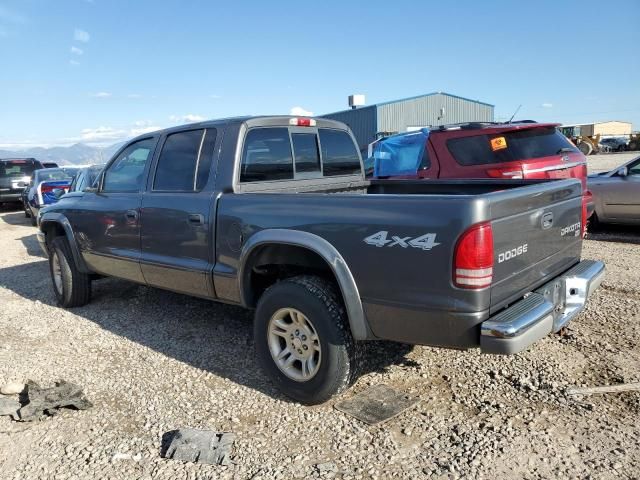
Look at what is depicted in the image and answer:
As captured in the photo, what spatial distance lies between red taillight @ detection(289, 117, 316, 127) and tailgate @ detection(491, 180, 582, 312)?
212 centimetres

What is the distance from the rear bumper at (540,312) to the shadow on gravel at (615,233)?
15.7ft

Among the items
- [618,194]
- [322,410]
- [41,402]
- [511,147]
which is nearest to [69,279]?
[41,402]

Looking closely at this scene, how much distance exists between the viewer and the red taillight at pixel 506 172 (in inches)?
225

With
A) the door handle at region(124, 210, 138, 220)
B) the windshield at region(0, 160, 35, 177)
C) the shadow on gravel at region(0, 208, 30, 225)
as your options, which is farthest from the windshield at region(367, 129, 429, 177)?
the windshield at region(0, 160, 35, 177)

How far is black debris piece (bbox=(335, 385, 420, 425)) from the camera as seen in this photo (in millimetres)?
3209

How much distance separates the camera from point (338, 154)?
4922mm

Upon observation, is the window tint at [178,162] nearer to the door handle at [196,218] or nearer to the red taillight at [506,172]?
the door handle at [196,218]

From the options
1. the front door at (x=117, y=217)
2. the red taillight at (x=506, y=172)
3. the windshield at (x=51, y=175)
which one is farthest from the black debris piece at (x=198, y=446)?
the windshield at (x=51, y=175)

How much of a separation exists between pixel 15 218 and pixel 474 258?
57.8ft

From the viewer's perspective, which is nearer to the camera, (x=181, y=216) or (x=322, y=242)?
(x=322, y=242)

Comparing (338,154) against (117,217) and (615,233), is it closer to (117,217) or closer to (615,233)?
(117,217)

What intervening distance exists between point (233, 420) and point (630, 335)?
3.20m

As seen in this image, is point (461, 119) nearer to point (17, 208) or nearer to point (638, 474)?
point (17, 208)

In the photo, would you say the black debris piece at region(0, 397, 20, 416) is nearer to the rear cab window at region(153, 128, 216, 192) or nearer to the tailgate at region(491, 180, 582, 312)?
the rear cab window at region(153, 128, 216, 192)
